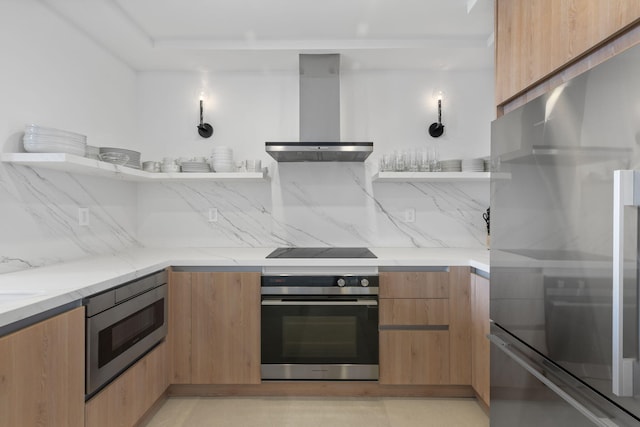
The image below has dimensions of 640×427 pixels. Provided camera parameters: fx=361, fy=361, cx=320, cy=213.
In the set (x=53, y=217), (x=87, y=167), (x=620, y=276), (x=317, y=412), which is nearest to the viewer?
(x=620, y=276)

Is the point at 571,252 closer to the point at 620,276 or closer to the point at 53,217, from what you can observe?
the point at 620,276

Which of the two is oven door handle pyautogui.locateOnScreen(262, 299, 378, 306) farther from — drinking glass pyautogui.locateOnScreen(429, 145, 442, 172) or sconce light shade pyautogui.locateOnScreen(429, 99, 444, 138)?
sconce light shade pyautogui.locateOnScreen(429, 99, 444, 138)

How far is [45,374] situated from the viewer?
127cm

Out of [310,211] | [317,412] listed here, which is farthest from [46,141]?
[317,412]

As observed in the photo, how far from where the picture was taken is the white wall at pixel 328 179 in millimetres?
2949

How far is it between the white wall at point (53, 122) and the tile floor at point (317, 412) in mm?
1195

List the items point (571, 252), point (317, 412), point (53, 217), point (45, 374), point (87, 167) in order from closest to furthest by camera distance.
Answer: point (571, 252) → point (45, 374) → point (87, 167) → point (53, 217) → point (317, 412)

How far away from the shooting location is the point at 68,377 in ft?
4.55

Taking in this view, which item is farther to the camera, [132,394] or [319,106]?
[319,106]

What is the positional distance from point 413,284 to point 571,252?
130 cm

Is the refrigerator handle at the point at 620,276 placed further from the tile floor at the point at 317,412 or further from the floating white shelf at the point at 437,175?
the floating white shelf at the point at 437,175

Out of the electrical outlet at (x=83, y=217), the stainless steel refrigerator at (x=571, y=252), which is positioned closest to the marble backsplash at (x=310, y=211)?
the electrical outlet at (x=83, y=217)

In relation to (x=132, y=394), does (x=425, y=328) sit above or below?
above

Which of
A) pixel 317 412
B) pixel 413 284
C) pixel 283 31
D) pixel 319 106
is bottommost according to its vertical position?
pixel 317 412
